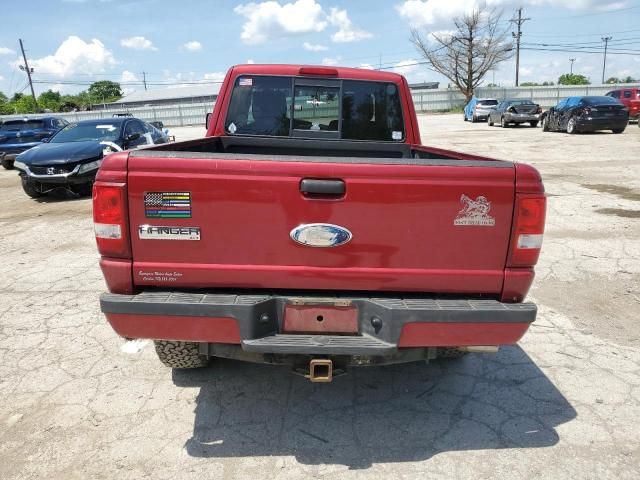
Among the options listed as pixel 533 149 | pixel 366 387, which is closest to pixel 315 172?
pixel 366 387

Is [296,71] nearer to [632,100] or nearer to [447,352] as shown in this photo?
[447,352]

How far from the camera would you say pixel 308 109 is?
175 inches

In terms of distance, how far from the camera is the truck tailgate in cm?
239

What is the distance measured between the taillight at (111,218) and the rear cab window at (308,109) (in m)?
2.21

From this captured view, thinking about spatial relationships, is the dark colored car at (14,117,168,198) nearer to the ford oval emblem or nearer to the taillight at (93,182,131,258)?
the taillight at (93,182,131,258)

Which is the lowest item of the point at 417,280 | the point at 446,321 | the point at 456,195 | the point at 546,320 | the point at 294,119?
the point at 546,320

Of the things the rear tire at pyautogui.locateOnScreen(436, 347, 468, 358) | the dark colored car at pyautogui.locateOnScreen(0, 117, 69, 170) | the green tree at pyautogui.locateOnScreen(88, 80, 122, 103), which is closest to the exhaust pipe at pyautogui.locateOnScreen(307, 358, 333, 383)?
the rear tire at pyautogui.locateOnScreen(436, 347, 468, 358)

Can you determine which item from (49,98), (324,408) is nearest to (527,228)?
(324,408)

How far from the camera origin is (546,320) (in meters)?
4.39

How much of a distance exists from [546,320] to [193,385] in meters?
3.04

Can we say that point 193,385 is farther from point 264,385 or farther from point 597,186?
point 597,186

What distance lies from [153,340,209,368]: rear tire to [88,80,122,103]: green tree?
354 ft

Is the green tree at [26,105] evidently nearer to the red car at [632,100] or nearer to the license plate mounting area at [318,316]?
the red car at [632,100]

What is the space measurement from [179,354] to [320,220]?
4.77 feet
